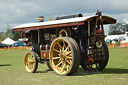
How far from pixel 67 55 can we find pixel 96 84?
2.53 m

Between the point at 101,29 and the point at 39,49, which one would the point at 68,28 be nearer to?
the point at 101,29

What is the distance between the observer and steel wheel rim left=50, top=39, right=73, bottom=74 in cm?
1002

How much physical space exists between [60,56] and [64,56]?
22 cm

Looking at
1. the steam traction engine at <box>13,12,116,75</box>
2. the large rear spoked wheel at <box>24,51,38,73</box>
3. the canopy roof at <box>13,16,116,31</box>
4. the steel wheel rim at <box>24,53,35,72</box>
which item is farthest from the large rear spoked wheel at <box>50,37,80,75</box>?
the steel wheel rim at <box>24,53,35,72</box>

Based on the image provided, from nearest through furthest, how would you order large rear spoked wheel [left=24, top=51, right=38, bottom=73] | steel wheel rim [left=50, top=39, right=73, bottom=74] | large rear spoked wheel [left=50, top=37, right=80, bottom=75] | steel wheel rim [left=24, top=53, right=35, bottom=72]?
large rear spoked wheel [left=50, top=37, right=80, bottom=75]
steel wheel rim [left=50, top=39, right=73, bottom=74]
large rear spoked wheel [left=24, top=51, right=38, bottom=73]
steel wheel rim [left=24, top=53, right=35, bottom=72]

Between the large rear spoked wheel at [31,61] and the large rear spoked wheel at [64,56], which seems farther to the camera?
the large rear spoked wheel at [31,61]

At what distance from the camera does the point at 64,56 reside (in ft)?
33.1

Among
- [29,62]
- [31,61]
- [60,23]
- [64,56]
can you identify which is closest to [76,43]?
[64,56]

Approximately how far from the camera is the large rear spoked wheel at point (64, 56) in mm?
9498

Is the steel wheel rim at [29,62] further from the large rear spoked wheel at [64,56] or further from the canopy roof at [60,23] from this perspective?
the large rear spoked wheel at [64,56]

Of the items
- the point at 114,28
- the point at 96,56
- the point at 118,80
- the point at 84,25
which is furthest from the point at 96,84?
the point at 114,28

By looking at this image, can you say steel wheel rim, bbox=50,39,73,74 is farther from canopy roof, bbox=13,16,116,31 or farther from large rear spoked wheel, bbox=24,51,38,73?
large rear spoked wheel, bbox=24,51,38,73

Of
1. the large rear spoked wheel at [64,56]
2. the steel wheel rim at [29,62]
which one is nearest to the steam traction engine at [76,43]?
the large rear spoked wheel at [64,56]

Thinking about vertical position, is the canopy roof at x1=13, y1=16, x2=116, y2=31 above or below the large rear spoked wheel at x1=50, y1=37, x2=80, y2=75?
above
